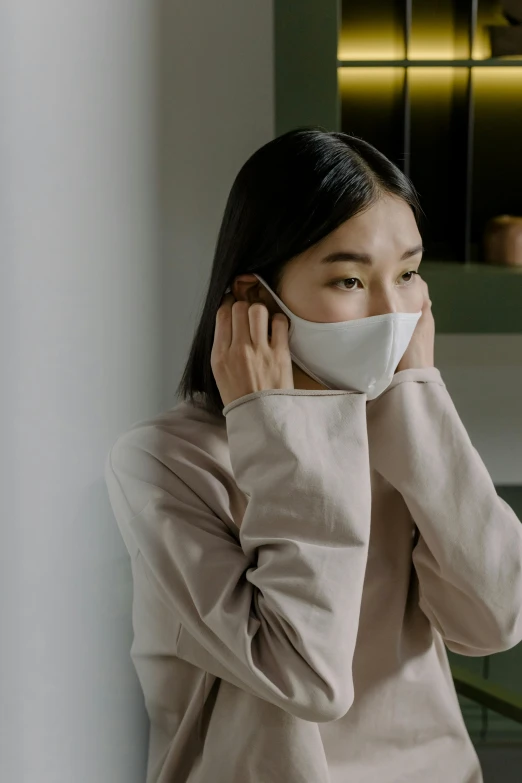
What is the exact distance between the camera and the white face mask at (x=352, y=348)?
0.66 m

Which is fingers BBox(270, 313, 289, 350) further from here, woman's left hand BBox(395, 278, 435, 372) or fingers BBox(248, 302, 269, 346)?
woman's left hand BBox(395, 278, 435, 372)

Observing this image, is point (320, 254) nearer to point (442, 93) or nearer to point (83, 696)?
point (83, 696)

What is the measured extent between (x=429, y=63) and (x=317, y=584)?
0.77m

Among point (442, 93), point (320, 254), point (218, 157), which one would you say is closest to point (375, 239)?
point (320, 254)

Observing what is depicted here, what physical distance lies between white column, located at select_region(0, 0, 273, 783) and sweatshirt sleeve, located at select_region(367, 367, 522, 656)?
45cm

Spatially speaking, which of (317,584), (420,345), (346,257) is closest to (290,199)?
(346,257)

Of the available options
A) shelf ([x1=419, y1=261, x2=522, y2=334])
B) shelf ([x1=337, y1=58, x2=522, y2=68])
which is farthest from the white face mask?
shelf ([x1=337, y1=58, x2=522, y2=68])

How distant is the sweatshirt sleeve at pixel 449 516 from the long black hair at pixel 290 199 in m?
0.18

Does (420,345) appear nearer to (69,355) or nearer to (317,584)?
(317,584)

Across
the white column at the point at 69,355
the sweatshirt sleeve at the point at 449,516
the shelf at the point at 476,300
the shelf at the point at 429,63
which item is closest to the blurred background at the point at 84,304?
the white column at the point at 69,355

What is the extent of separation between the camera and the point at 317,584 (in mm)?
591

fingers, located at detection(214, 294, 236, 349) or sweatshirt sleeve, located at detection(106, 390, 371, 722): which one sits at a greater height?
fingers, located at detection(214, 294, 236, 349)

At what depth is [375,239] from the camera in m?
0.65

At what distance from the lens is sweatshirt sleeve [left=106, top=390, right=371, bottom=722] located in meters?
0.59
